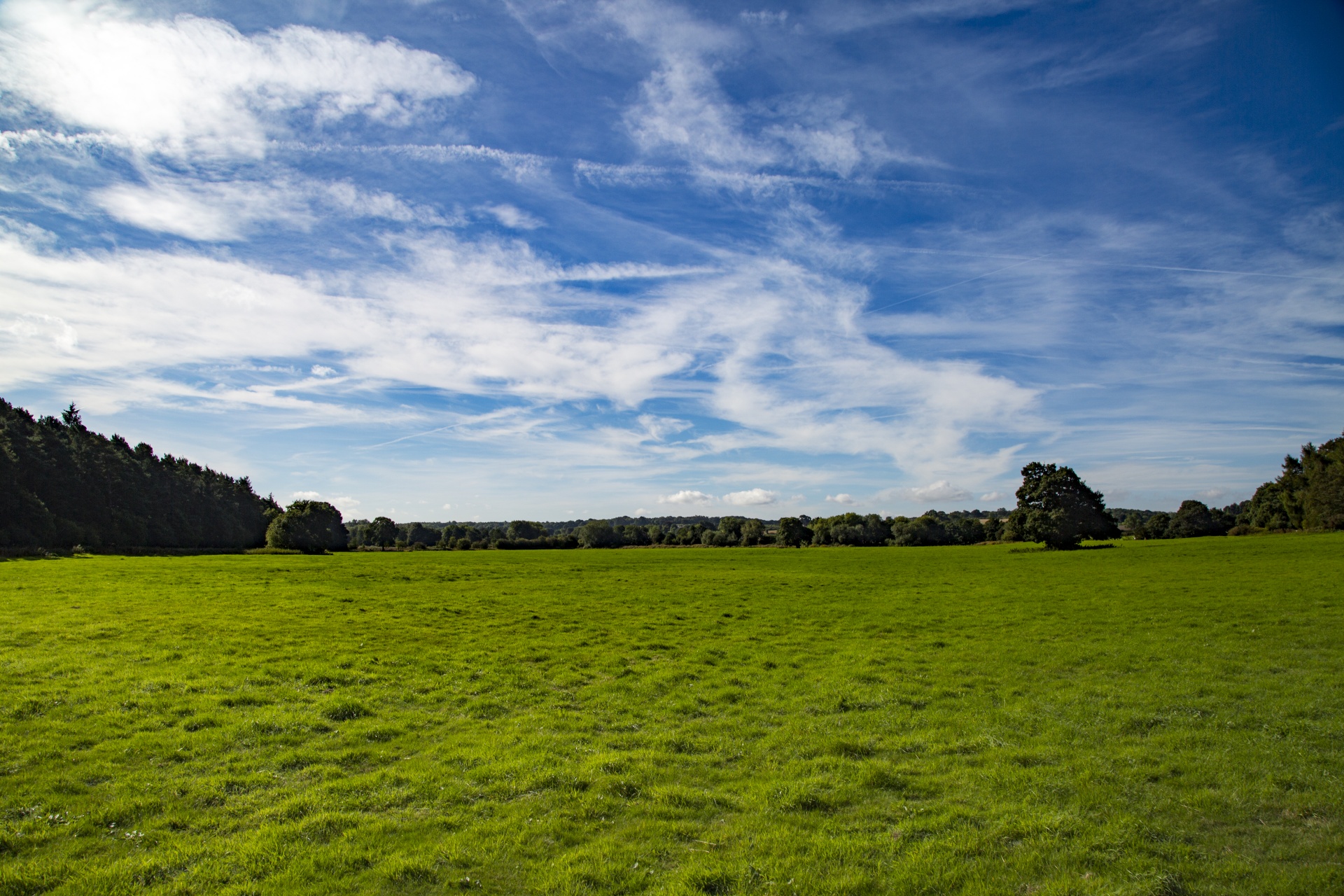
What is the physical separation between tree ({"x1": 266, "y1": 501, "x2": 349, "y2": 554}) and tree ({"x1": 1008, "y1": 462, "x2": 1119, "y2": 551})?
378ft

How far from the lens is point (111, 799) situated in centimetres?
967

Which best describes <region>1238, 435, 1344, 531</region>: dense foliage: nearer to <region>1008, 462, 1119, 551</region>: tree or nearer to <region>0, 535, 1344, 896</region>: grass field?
<region>1008, 462, 1119, 551</region>: tree

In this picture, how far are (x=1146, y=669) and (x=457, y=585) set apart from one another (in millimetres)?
42223

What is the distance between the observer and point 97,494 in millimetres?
91875

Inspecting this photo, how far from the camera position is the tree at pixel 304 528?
373 ft

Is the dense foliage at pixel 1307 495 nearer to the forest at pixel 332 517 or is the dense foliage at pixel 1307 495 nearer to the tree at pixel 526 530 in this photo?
the forest at pixel 332 517

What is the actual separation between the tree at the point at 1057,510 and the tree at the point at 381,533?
15431cm

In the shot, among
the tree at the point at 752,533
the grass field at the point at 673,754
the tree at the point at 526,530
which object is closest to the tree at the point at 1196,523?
the tree at the point at 752,533

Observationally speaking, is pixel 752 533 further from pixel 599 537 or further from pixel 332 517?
pixel 332 517

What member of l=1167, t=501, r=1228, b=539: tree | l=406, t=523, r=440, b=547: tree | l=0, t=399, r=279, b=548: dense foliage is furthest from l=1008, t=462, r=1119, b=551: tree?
l=406, t=523, r=440, b=547: tree

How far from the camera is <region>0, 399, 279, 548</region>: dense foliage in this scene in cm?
7506

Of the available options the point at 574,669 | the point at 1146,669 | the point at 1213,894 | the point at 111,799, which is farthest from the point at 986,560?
the point at 111,799

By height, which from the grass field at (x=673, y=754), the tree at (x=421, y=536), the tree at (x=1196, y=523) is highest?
the tree at (x=1196, y=523)

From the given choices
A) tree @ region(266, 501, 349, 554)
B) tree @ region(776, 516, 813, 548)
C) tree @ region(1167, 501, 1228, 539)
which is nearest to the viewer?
tree @ region(266, 501, 349, 554)
